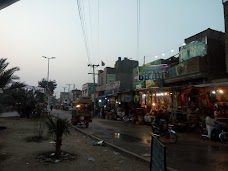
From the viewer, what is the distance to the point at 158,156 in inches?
175

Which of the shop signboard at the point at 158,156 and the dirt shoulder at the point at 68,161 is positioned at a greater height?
the shop signboard at the point at 158,156

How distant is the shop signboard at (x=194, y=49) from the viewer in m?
23.0

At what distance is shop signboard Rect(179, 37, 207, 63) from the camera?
75.3ft

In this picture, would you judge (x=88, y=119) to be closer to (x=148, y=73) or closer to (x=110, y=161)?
(x=148, y=73)

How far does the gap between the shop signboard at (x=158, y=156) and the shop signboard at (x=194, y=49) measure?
1951 centimetres

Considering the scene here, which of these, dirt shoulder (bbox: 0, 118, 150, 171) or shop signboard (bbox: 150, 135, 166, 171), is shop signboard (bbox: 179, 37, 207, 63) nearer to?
dirt shoulder (bbox: 0, 118, 150, 171)

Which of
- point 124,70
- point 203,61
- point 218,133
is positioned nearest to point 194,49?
point 203,61

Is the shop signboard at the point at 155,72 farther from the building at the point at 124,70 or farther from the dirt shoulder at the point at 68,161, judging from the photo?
the building at the point at 124,70

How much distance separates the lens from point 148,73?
28734 millimetres

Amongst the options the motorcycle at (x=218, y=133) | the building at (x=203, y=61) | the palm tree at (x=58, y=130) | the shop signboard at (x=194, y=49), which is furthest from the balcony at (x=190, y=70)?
the palm tree at (x=58, y=130)

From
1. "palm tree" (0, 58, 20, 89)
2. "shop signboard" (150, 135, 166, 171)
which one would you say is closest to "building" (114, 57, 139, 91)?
"palm tree" (0, 58, 20, 89)

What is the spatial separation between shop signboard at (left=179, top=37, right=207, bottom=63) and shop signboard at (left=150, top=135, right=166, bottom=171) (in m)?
19.5

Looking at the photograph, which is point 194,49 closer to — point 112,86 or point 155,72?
point 155,72

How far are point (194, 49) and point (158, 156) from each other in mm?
21080
